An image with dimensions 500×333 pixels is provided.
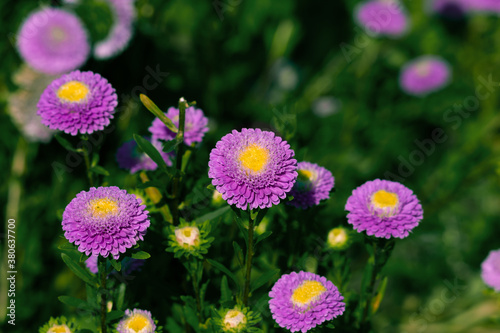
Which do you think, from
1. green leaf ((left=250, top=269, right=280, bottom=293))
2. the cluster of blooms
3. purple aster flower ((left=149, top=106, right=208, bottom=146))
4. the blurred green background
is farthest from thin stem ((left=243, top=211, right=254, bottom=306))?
the cluster of blooms

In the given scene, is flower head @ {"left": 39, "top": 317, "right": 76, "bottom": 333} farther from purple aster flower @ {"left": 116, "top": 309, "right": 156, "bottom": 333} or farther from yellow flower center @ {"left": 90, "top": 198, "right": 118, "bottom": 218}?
yellow flower center @ {"left": 90, "top": 198, "right": 118, "bottom": 218}

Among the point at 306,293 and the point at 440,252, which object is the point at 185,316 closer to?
the point at 306,293

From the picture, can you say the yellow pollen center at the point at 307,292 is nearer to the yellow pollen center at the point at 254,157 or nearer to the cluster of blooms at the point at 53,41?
the yellow pollen center at the point at 254,157

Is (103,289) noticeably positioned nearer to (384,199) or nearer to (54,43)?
(384,199)

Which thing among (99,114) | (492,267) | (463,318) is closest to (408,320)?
(463,318)

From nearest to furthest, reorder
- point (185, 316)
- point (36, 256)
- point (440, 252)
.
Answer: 1. point (185, 316)
2. point (36, 256)
3. point (440, 252)

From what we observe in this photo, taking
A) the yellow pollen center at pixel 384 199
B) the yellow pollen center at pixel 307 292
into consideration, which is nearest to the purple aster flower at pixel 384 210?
the yellow pollen center at pixel 384 199

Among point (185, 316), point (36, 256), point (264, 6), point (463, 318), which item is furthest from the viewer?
point (264, 6)
